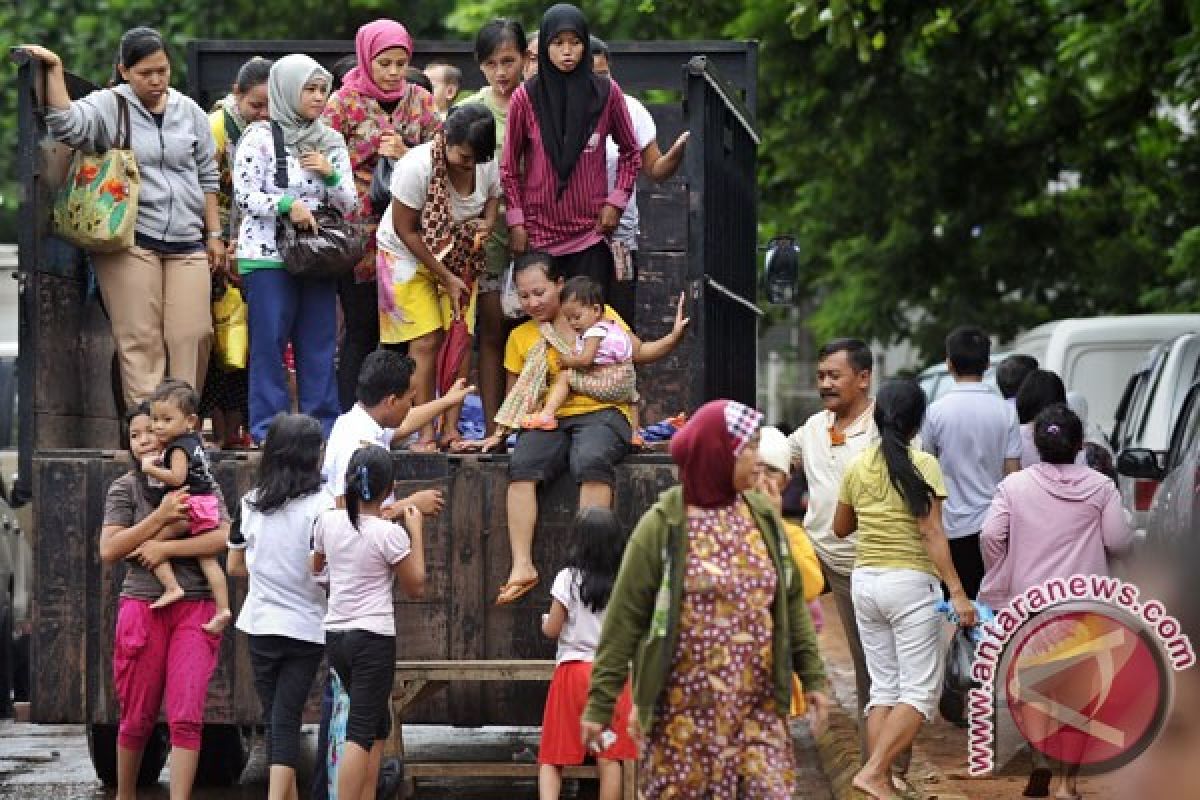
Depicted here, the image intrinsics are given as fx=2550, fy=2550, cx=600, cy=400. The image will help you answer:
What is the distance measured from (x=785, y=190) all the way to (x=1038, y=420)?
17891 millimetres

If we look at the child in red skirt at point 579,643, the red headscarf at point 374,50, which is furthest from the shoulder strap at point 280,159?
the child in red skirt at point 579,643

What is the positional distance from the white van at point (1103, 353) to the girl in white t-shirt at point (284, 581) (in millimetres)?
10308

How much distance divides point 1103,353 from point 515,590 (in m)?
9.74

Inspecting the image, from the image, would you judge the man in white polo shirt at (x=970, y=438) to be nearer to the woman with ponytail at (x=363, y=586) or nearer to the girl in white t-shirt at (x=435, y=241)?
the girl in white t-shirt at (x=435, y=241)

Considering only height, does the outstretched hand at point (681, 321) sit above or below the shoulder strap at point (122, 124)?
below

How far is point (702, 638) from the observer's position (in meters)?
7.02

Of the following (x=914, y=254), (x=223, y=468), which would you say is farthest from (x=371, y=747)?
(x=914, y=254)

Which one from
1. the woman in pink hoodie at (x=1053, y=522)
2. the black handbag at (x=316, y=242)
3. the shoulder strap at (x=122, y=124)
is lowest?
the woman in pink hoodie at (x=1053, y=522)

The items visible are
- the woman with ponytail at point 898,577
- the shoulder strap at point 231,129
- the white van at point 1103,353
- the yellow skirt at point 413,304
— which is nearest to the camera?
the woman with ponytail at point 898,577

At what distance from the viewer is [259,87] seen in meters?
11.6

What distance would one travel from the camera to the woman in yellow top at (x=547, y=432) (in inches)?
389

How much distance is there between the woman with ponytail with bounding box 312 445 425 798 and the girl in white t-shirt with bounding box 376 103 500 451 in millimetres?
1444

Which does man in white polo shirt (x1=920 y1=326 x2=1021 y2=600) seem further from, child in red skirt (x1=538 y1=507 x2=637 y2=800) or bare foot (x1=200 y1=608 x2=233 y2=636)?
bare foot (x1=200 y1=608 x2=233 y2=636)

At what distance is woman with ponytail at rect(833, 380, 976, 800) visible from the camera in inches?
390
